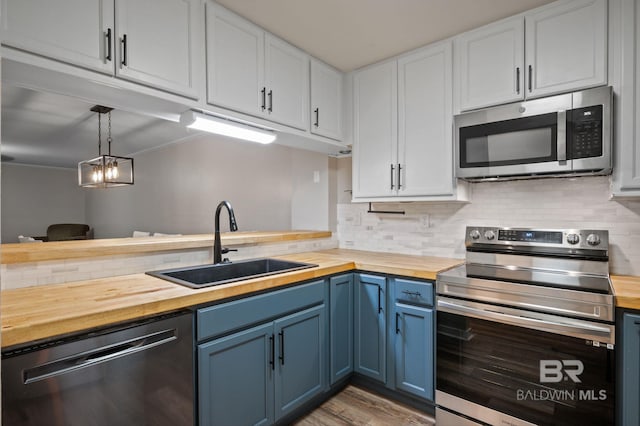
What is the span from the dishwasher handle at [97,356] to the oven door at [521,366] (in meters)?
1.45

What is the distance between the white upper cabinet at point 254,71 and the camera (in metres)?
1.92

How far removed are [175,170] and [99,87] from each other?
4161mm

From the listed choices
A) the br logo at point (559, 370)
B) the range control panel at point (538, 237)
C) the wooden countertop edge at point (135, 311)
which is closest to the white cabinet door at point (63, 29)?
the wooden countertop edge at point (135, 311)

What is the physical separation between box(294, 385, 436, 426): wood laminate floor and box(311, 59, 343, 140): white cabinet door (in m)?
1.88

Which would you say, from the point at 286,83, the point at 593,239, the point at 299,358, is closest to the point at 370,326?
the point at 299,358

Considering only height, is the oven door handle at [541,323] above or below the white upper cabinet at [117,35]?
below

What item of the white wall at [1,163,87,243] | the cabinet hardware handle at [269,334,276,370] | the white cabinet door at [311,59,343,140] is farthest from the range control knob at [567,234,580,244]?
the white wall at [1,163,87,243]

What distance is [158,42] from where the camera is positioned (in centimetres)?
167

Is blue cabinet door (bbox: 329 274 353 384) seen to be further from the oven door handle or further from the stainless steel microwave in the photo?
the stainless steel microwave

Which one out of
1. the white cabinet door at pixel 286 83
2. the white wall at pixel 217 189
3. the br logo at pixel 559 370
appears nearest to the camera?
the br logo at pixel 559 370

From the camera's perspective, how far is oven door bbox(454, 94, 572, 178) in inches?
73.5

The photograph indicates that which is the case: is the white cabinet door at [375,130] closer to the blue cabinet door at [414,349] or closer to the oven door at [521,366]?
the blue cabinet door at [414,349]

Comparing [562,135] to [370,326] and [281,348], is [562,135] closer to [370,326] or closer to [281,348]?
[370,326]

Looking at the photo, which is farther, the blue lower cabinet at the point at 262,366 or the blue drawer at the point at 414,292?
the blue drawer at the point at 414,292
